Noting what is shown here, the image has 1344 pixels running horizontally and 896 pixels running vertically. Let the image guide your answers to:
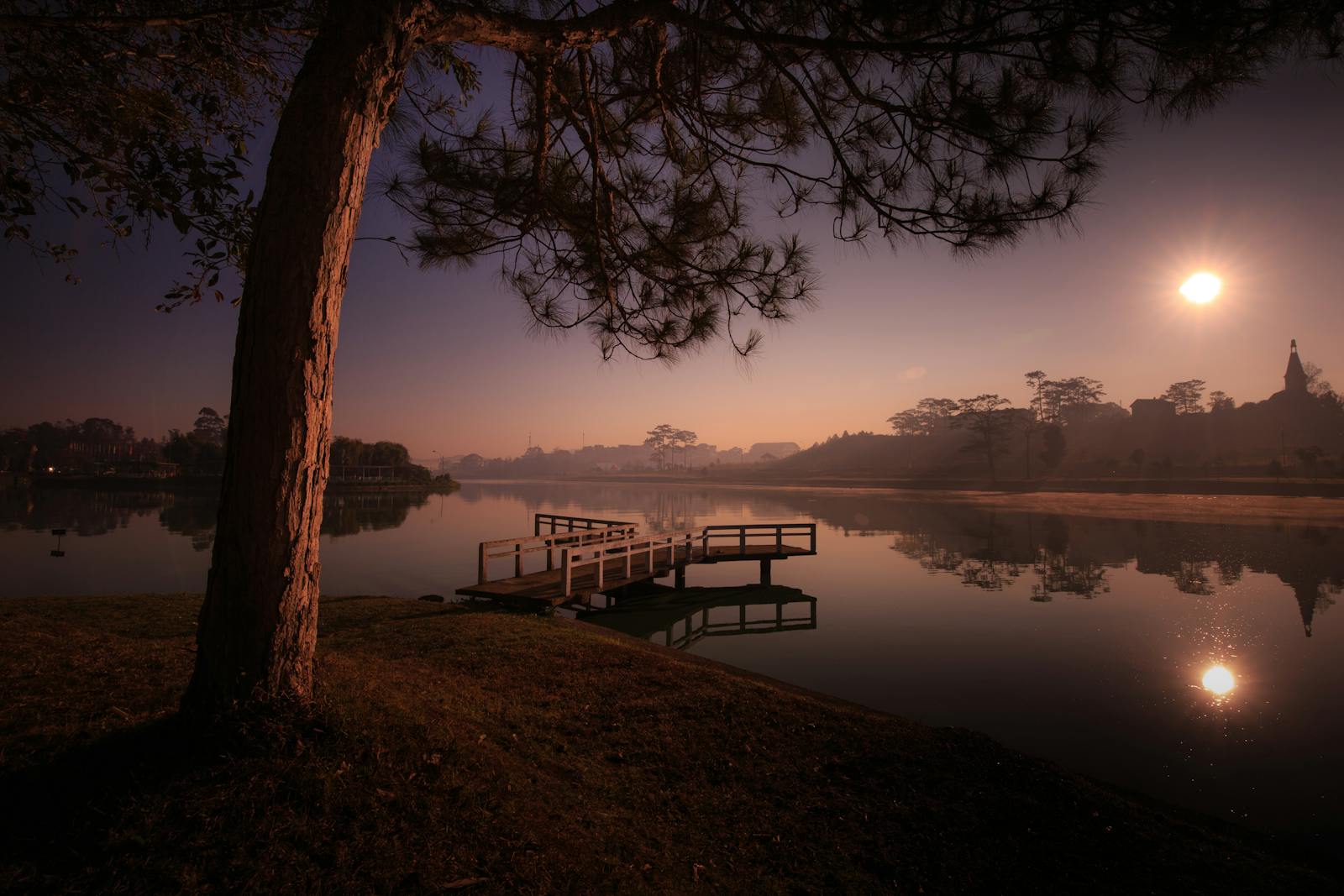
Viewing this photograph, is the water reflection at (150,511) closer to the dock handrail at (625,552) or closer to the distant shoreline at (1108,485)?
the dock handrail at (625,552)

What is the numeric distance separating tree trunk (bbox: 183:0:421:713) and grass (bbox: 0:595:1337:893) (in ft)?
1.24

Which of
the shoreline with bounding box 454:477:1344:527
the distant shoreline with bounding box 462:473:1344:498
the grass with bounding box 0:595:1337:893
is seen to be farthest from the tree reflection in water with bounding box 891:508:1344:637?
the distant shoreline with bounding box 462:473:1344:498

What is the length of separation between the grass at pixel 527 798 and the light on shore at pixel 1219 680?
5.64m

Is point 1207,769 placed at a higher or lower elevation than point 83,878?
lower

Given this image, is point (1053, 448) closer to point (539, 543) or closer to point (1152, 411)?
point (1152, 411)

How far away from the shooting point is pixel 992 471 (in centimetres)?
6556

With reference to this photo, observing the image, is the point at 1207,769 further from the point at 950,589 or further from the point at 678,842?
the point at 950,589

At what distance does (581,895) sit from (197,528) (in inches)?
1364

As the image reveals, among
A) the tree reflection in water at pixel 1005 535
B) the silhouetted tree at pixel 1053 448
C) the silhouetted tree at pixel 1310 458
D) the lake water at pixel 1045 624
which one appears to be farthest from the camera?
the silhouetted tree at pixel 1053 448

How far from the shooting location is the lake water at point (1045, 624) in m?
6.66

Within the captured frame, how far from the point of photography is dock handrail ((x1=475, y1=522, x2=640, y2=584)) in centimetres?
1121

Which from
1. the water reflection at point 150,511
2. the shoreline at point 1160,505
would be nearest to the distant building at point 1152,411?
the shoreline at point 1160,505

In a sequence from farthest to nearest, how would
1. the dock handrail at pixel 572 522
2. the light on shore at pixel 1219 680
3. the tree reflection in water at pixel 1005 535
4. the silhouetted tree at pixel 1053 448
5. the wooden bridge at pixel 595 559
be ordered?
1. the silhouetted tree at pixel 1053 448
2. the dock handrail at pixel 572 522
3. the tree reflection in water at pixel 1005 535
4. the wooden bridge at pixel 595 559
5. the light on shore at pixel 1219 680

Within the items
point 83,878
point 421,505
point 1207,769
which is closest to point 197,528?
point 421,505
